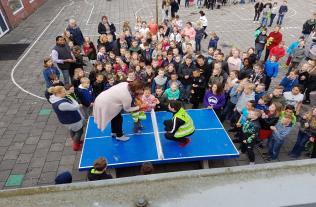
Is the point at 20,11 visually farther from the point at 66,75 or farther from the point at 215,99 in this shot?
the point at 215,99

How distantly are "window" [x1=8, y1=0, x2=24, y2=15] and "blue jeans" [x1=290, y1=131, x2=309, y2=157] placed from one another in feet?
58.8

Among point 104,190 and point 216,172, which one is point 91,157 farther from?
point 216,172

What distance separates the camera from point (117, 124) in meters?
6.30

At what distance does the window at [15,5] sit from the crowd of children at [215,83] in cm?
1031

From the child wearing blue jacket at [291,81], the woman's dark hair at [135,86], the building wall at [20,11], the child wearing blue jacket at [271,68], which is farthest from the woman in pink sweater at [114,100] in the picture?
the building wall at [20,11]

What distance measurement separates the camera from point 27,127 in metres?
8.05

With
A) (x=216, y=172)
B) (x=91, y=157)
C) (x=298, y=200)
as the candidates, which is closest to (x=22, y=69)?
(x=91, y=157)

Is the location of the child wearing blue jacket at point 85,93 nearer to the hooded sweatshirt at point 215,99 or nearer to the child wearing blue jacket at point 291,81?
the hooded sweatshirt at point 215,99

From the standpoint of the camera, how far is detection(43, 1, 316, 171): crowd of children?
6363mm

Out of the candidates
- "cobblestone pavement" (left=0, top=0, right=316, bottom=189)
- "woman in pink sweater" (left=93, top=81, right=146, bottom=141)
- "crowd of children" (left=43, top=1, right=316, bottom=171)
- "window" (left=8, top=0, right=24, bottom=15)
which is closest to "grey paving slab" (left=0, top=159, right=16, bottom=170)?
"cobblestone pavement" (left=0, top=0, right=316, bottom=189)

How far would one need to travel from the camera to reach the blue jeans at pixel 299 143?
21.0ft

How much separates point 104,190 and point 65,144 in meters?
4.72

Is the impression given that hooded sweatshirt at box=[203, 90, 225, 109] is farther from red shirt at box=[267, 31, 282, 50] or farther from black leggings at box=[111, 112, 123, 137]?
red shirt at box=[267, 31, 282, 50]

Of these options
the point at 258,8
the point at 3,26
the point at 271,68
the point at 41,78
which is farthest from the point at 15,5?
the point at 271,68
